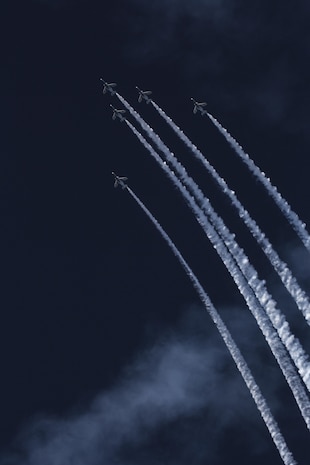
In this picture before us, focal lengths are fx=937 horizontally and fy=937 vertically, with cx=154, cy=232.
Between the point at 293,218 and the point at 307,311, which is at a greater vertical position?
the point at 293,218

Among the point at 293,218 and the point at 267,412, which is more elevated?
the point at 293,218

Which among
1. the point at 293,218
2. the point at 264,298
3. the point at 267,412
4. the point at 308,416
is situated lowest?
the point at 308,416

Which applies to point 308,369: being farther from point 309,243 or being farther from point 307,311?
point 309,243

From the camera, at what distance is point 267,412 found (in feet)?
654

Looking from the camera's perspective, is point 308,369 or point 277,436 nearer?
point 308,369

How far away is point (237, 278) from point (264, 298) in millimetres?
10403

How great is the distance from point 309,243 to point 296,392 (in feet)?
100

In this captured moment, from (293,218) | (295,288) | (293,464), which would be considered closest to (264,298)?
(295,288)

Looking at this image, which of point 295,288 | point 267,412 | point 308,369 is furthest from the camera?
point 267,412

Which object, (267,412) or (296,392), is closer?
(296,392)

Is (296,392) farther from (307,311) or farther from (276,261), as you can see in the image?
(276,261)

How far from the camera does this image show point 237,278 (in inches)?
7854

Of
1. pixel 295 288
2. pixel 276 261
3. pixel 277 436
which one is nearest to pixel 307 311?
pixel 295 288

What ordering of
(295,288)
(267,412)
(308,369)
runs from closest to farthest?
1. (308,369)
2. (295,288)
3. (267,412)
